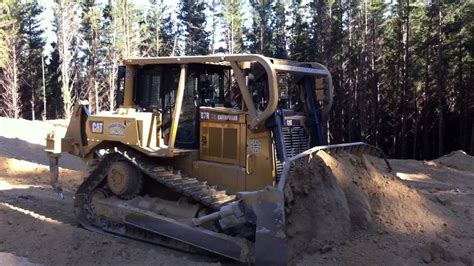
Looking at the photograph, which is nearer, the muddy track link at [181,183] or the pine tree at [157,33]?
the muddy track link at [181,183]

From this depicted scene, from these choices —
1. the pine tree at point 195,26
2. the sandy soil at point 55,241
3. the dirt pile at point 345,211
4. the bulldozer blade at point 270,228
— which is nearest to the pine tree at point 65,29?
the pine tree at point 195,26

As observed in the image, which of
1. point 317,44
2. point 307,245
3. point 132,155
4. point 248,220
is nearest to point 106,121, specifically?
point 132,155

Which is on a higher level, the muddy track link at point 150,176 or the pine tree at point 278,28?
the pine tree at point 278,28

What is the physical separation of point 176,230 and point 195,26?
50662 mm

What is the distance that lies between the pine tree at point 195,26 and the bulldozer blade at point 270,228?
163ft

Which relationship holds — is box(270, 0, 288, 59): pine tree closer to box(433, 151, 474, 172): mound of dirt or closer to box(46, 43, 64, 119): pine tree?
box(46, 43, 64, 119): pine tree

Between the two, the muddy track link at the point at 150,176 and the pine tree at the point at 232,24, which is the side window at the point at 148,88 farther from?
the pine tree at the point at 232,24

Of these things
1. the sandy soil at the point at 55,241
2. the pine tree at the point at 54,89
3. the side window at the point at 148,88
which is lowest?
the sandy soil at the point at 55,241

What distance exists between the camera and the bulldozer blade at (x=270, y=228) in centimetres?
602

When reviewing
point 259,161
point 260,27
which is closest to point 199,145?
point 259,161

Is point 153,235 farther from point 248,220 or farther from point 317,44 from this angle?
point 317,44

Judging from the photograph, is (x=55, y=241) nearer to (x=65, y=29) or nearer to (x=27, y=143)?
(x=27, y=143)

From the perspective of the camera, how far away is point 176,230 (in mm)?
7234

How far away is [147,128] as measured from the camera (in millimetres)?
8031
